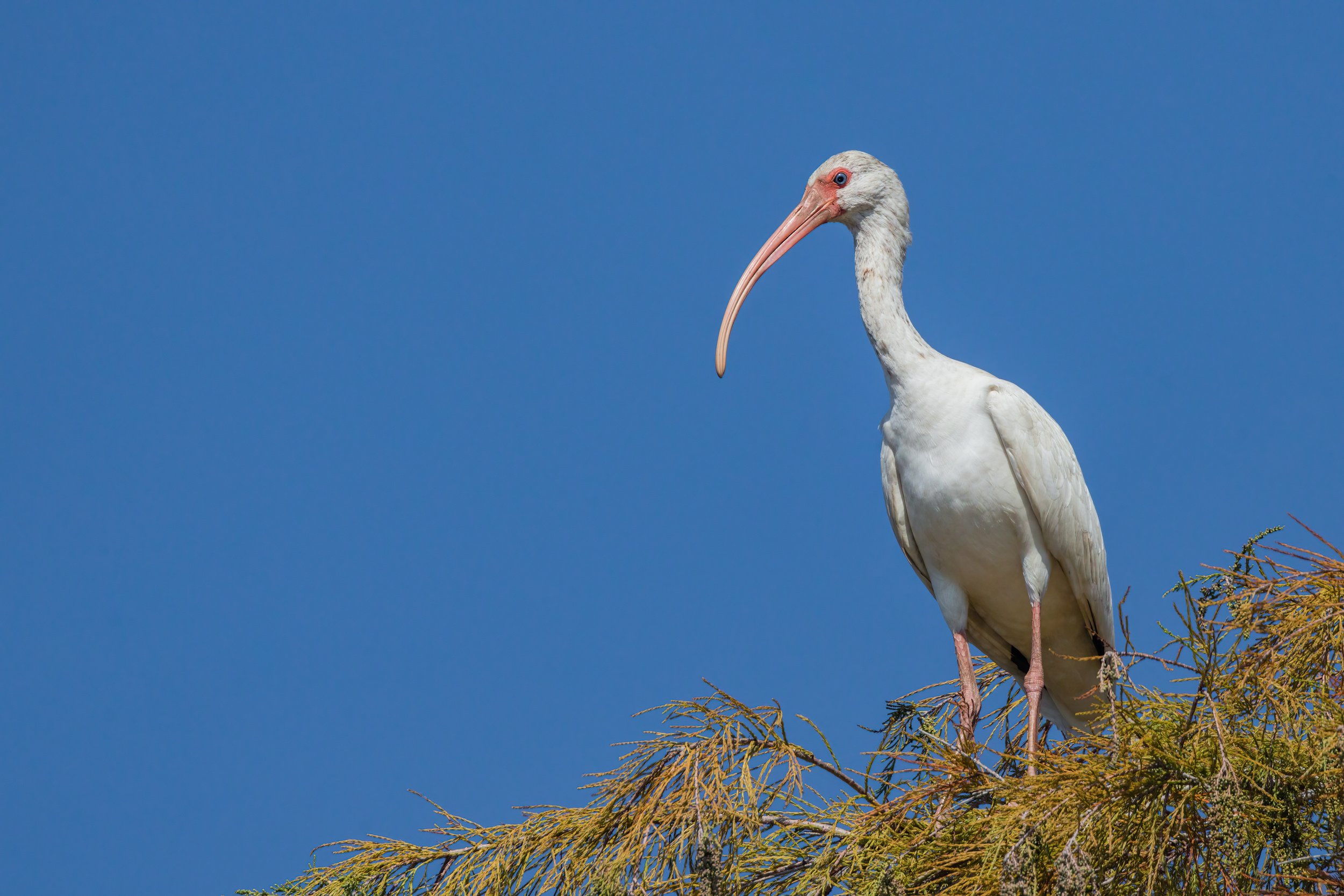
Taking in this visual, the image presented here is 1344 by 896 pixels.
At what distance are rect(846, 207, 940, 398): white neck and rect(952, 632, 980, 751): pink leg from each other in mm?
1322

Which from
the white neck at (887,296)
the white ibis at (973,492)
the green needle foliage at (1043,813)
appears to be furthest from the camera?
the white neck at (887,296)

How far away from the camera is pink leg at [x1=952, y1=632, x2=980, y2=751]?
21.9 feet

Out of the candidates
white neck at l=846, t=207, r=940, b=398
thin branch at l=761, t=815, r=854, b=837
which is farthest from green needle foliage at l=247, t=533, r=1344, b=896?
white neck at l=846, t=207, r=940, b=398

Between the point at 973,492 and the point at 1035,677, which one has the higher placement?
the point at 973,492

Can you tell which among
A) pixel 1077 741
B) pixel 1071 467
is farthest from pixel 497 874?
pixel 1071 467

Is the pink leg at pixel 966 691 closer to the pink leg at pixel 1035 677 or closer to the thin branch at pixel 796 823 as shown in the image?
the pink leg at pixel 1035 677

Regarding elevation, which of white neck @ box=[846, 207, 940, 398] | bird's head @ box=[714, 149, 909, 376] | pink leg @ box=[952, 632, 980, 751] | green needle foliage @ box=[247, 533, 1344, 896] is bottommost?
green needle foliage @ box=[247, 533, 1344, 896]

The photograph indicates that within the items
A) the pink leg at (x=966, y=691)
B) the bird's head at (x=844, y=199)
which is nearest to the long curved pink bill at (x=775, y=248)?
the bird's head at (x=844, y=199)

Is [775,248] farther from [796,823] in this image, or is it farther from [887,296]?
[796,823]

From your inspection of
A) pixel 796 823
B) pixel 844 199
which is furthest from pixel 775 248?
pixel 796 823

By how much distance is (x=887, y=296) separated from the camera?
22.1 feet

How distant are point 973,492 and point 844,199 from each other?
167 cm

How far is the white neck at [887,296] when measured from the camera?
6633mm

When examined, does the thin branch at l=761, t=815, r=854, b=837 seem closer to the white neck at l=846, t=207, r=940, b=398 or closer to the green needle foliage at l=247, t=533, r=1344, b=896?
the green needle foliage at l=247, t=533, r=1344, b=896
